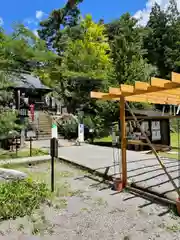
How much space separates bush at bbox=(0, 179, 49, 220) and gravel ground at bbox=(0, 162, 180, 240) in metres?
0.15

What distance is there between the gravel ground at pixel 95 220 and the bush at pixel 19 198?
0.48 ft

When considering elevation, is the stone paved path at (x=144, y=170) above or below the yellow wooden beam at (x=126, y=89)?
below

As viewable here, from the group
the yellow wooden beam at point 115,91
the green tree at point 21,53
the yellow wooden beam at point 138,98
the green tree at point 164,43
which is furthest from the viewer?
the green tree at point 164,43

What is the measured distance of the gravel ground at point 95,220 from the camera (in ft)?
12.1

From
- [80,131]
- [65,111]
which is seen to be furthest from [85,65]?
[80,131]

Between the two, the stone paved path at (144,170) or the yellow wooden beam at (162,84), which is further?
the stone paved path at (144,170)

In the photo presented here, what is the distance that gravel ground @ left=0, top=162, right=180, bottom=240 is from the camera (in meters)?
3.70

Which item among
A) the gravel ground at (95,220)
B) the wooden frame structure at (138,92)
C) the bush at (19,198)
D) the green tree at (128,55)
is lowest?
the gravel ground at (95,220)

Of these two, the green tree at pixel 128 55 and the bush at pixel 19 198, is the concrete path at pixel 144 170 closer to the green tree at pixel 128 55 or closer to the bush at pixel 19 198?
the bush at pixel 19 198

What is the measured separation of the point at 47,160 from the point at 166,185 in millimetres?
4844

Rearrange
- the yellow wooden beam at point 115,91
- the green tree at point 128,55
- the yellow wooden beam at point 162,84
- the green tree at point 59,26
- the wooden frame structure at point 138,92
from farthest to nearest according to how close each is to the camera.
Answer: the green tree at point 59,26
the green tree at point 128,55
the yellow wooden beam at point 115,91
the wooden frame structure at point 138,92
the yellow wooden beam at point 162,84

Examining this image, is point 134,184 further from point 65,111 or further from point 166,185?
point 65,111

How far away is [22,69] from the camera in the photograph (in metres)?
8.35

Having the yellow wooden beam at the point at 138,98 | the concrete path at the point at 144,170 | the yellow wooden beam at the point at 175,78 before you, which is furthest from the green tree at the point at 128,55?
the yellow wooden beam at the point at 175,78
